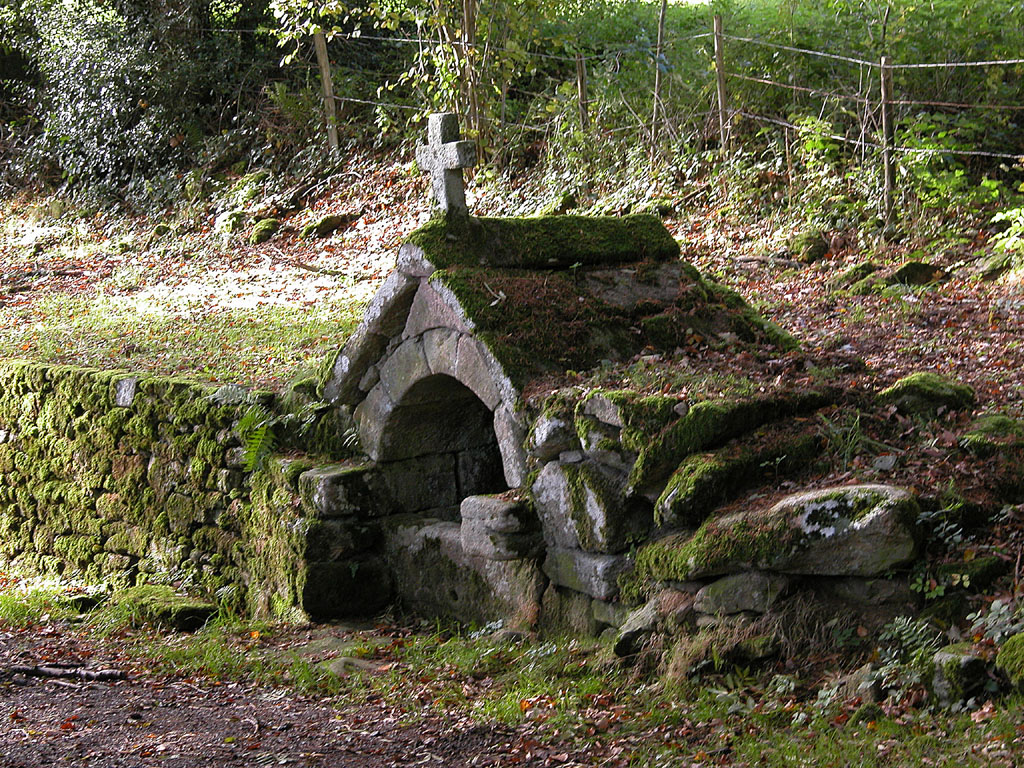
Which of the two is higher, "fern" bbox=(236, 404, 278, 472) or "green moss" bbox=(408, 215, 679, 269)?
"green moss" bbox=(408, 215, 679, 269)

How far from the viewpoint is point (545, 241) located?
6328mm

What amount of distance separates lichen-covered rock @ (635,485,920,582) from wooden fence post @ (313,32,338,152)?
11900 millimetres

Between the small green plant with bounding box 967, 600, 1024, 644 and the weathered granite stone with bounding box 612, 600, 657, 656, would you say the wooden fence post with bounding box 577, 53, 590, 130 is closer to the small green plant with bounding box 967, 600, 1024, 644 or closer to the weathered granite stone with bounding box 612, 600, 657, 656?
the weathered granite stone with bounding box 612, 600, 657, 656

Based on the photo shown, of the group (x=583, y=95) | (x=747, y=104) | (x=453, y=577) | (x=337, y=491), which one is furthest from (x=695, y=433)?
(x=583, y=95)

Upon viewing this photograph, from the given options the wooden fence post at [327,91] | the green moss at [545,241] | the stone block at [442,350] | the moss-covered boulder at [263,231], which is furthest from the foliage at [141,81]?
the stone block at [442,350]

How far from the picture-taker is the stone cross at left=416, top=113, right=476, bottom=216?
6.00 m

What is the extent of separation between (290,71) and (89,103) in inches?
135

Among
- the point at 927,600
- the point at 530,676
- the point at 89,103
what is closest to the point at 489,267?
the point at 530,676

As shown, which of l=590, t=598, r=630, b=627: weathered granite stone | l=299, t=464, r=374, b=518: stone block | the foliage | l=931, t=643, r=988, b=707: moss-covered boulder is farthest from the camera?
the foliage

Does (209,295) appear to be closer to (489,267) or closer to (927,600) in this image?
(489,267)

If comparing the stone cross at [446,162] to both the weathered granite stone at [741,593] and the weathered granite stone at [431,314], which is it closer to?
the weathered granite stone at [431,314]

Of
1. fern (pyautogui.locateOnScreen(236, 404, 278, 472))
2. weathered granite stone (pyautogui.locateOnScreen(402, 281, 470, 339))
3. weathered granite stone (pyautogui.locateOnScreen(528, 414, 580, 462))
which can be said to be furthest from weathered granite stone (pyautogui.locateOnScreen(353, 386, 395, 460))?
weathered granite stone (pyautogui.locateOnScreen(528, 414, 580, 462))

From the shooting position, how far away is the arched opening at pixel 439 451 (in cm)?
639

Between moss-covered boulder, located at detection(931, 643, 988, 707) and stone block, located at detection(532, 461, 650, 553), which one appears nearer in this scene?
moss-covered boulder, located at detection(931, 643, 988, 707)
